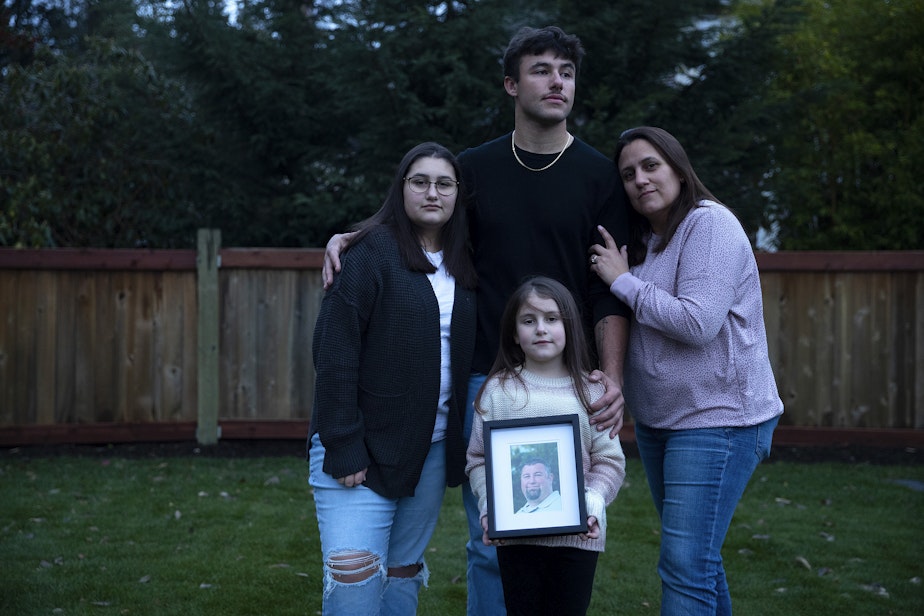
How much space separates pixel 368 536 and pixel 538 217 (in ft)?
3.92

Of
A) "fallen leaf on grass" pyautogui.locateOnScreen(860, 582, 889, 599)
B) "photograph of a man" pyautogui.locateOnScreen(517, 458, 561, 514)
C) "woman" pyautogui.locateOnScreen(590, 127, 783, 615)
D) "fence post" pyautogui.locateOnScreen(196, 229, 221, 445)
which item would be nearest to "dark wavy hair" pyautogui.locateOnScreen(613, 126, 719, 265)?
"woman" pyautogui.locateOnScreen(590, 127, 783, 615)

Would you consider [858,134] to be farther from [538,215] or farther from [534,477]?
[534,477]

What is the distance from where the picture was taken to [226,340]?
8023mm

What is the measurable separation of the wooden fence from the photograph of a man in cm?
548

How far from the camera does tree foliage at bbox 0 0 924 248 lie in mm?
8352

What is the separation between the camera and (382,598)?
312 cm

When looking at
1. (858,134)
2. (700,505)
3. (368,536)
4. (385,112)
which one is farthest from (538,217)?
(858,134)

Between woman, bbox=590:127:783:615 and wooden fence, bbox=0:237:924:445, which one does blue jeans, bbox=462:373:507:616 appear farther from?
wooden fence, bbox=0:237:924:445

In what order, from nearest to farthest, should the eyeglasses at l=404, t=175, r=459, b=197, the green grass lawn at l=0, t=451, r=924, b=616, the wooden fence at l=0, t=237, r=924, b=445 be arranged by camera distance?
1. the eyeglasses at l=404, t=175, r=459, b=197
2. the green grass lawn at l=0, t=451, r=924, b=616
3. the wooden fence at l=0, t=237, r=924, b=445

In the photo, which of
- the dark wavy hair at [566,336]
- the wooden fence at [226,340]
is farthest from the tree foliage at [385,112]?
the dark wavy hair at [566,336]

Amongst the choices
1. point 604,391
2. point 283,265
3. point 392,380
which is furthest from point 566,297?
point 283,265

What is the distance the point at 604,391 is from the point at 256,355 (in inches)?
219

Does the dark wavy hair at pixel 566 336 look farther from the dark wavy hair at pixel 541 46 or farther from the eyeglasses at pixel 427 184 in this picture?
the dark wavy hair at pixel 541 46

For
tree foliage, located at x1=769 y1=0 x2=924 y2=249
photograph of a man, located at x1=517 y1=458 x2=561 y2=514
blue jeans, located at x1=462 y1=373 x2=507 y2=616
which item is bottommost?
blue jeans, located at x1=462 y1=373 x2=507 y2=616
